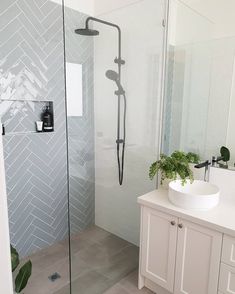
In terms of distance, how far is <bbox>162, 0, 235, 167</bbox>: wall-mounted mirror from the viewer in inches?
70.0

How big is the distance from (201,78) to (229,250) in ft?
4.25

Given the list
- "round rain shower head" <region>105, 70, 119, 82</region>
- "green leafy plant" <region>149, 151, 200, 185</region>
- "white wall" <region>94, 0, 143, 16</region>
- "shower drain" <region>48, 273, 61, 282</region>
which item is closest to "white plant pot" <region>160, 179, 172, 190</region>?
"green leafy plant" <region>149, 151, 200, 185</region>

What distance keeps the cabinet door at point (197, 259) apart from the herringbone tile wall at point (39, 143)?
912 mm

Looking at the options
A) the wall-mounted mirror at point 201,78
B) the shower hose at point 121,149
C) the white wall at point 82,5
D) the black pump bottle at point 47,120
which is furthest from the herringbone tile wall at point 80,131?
the wall-mounted mirror at point 201,78

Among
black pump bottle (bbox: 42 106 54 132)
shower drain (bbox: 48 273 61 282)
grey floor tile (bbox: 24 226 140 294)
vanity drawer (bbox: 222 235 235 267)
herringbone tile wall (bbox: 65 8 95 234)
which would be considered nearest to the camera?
vanity drawer (bbox: 222 235 235 267)

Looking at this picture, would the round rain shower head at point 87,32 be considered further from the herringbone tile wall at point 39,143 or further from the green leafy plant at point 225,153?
the green leafy plant at point 225,153

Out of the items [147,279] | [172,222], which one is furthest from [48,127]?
[147,279]

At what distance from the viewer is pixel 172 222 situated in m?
1.66

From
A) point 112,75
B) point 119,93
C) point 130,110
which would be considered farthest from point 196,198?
point 112,75

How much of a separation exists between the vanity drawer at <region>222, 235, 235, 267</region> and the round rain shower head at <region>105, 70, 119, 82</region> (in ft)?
4.87

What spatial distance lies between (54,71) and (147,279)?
6.86 feet

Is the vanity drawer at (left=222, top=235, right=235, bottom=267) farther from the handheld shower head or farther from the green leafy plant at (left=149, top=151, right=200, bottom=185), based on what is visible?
the handheld shower head

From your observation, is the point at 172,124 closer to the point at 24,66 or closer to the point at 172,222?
the point at 172,222

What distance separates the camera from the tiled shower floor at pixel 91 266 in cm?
197
